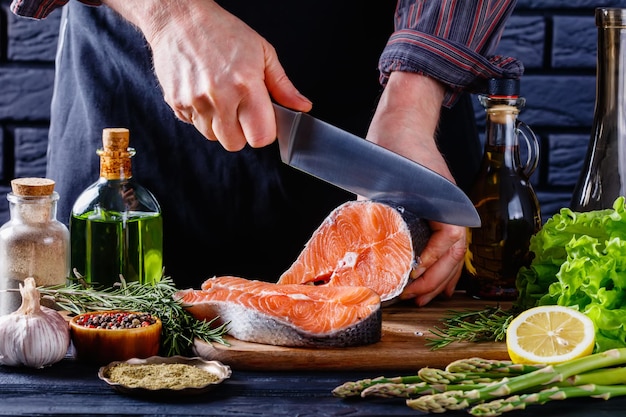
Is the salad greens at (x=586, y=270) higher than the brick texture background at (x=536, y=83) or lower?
lower

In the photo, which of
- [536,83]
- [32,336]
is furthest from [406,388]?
[536,83]

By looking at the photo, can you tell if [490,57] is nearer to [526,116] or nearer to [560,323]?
[526,116]

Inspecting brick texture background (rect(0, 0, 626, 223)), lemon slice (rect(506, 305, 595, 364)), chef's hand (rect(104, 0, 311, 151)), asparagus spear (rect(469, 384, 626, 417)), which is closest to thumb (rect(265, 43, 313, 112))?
chef's hand (rect(104, 0, 311, 151))

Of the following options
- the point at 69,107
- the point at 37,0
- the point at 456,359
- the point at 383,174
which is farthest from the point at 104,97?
the point at 456,359

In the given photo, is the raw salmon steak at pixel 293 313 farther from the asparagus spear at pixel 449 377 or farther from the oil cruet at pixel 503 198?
the oil cruet at pixel 503 198

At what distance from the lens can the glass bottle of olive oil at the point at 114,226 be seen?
70.2 inches

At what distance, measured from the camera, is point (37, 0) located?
1974mm

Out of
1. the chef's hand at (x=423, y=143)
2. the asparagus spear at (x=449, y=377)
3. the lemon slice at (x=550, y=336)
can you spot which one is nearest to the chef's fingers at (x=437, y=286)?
the chef's hand at (x=423, y=143)

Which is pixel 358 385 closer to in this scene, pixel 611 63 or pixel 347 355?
pixel 347 355

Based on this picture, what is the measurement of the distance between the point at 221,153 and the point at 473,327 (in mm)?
767

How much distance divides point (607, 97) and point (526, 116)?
814 millimetres

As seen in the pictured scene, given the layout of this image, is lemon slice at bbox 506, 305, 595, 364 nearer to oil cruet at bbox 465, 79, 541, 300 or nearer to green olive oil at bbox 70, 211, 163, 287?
oil cruet at bbox 465, 79, 541, 300

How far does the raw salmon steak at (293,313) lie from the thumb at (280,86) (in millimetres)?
335

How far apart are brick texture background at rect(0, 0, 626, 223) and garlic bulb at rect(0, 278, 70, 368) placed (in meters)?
1.23
